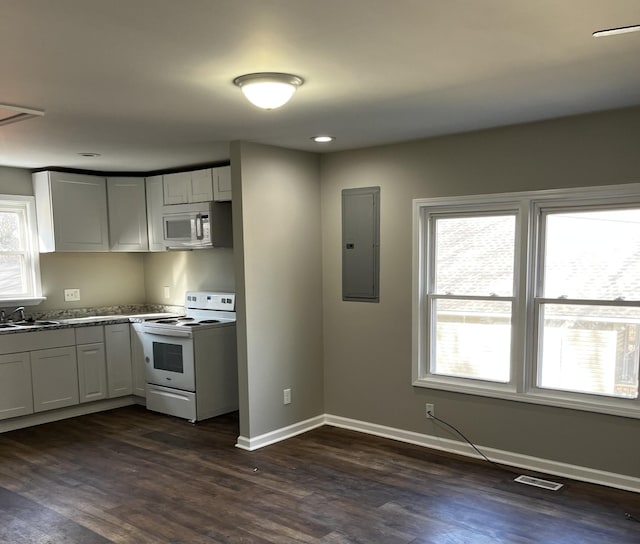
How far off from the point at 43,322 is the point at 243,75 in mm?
3820

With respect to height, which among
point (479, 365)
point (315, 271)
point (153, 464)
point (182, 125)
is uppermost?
point (182, 125)

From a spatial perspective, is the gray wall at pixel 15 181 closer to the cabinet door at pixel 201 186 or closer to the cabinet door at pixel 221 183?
the cabinet door at pixel 201 186

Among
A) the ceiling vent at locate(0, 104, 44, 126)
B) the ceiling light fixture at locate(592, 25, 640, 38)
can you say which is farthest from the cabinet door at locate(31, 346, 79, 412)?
the ceiling light fixture at locate(592, 25, 640, 38)

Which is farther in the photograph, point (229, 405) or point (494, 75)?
point (229, 405)

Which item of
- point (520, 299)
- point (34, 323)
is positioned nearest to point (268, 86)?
point (520, 299)

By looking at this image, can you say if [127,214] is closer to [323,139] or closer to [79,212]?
[79,212]

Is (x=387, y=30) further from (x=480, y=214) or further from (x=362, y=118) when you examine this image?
(x=480, y=214)

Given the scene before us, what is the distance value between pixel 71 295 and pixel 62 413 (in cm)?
121

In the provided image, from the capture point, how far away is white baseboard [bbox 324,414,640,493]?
3.39 metres

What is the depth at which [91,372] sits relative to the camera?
523 centimetres

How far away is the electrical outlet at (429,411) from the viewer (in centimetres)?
416

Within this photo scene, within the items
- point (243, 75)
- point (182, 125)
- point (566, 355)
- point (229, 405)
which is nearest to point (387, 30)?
point (243, 75)

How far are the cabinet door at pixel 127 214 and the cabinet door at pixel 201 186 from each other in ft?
2.72

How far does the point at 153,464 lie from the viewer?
3.93 m
